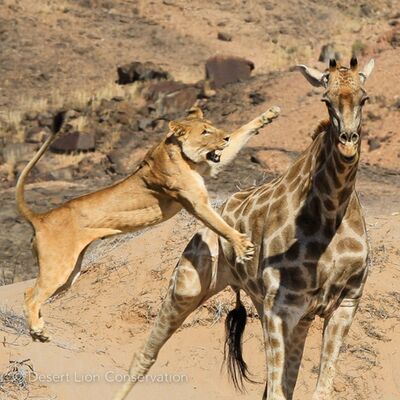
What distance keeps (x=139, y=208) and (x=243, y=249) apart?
0.88 meters

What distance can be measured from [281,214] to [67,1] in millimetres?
33827

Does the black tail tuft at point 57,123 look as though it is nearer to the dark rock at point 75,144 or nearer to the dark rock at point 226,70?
the dark rock at point 75,144

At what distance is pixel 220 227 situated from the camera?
7645 millimetres

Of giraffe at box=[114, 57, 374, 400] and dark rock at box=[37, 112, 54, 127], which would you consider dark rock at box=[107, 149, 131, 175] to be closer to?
dark rock at box=[37, 112, 54, 127]

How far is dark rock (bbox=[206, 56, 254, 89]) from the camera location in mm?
28734

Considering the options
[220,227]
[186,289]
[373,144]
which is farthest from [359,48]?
[220,227]

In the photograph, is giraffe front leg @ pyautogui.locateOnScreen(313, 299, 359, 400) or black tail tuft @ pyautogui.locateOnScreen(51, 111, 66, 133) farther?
black tail tuft @ pyautogui.locateOnScreen(51, 111, 66, 133)

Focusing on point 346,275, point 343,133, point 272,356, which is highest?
point 343,133

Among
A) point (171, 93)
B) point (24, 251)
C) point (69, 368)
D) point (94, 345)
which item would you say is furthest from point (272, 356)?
point (171, 93)

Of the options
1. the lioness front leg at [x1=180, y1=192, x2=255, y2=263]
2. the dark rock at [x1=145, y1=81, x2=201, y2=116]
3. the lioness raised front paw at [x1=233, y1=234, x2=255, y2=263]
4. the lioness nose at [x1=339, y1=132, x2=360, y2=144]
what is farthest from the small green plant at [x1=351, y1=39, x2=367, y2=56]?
the lioness nose at [x1=339, y1=132, x2=360, y2=144]

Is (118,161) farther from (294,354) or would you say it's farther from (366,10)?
(366,10)

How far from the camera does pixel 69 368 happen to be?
31.4 ft

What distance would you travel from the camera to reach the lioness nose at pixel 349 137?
644 cm

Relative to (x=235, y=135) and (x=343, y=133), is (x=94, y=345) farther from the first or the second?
(x=343, y=133)
